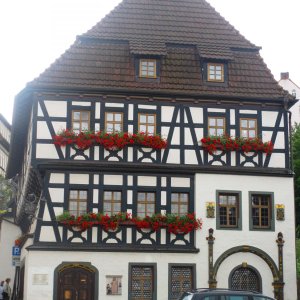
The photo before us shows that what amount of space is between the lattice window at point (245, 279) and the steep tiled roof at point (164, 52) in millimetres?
7569

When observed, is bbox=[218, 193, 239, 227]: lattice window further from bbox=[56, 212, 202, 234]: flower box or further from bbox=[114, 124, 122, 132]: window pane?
bbox=[114, 124, 122, 132]: window pane

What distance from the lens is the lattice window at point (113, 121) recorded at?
33219mm

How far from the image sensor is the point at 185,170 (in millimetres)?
33125

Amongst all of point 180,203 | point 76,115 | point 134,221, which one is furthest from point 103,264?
point 76,115

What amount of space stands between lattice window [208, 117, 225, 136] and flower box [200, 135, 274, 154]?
439 millimetres

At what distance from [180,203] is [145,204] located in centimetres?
151

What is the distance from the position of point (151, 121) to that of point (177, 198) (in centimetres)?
348

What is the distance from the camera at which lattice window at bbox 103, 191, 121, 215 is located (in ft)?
107

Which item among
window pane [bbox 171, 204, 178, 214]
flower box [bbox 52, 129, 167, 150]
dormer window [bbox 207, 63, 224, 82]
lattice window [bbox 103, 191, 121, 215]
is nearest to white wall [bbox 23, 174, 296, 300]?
window pane [bbox 171, 204, 178, 214]

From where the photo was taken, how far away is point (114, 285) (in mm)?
31891

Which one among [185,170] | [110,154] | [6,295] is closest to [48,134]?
[110,154]

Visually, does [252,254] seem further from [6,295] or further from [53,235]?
[6,295]

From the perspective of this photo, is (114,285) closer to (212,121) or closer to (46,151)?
(46,151)

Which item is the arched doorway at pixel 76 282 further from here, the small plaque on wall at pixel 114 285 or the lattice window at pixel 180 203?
the lattice window at pixel 180 203
